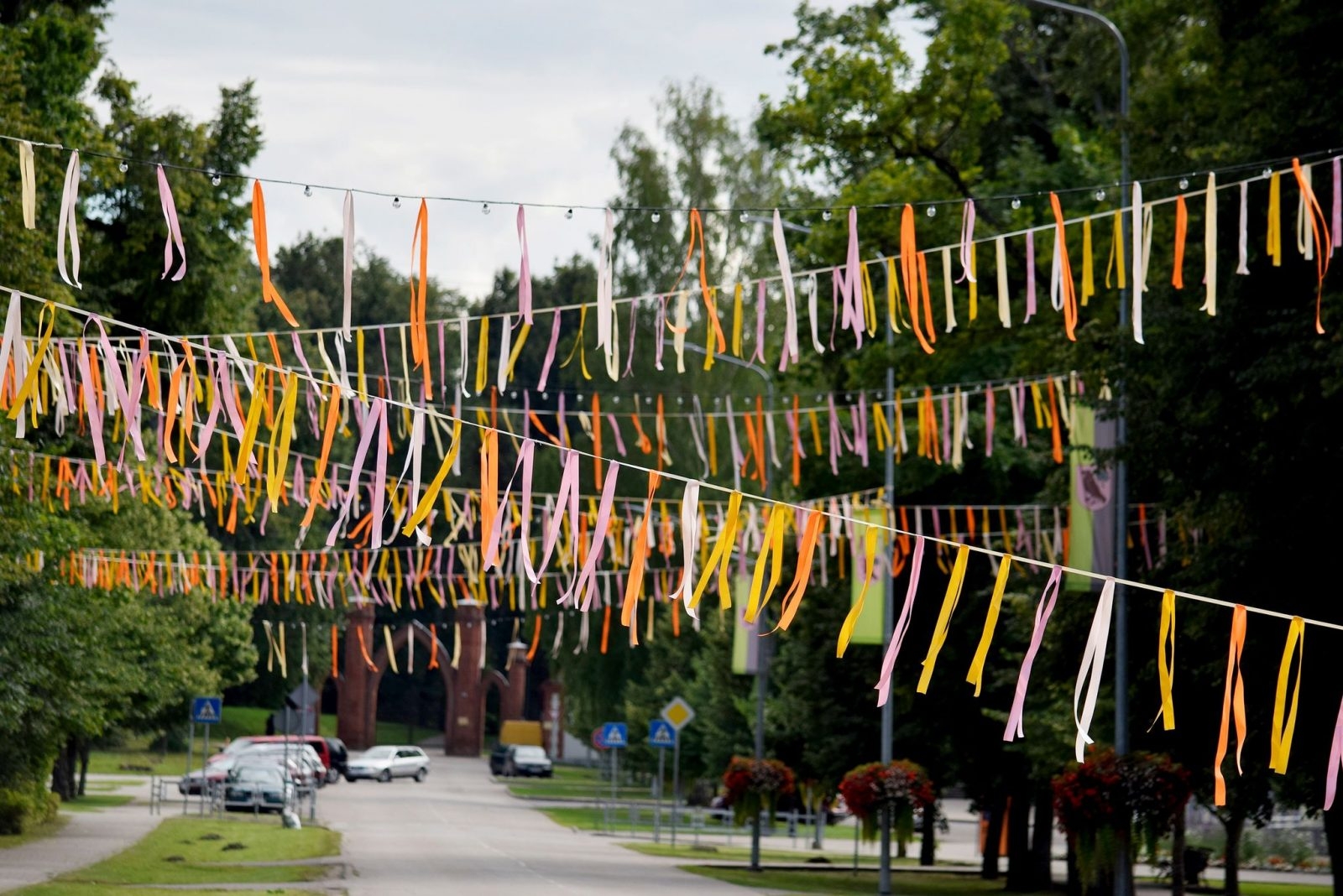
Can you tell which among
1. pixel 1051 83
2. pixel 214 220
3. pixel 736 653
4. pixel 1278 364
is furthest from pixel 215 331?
pixel 1278 364

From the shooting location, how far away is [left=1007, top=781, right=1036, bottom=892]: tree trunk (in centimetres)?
2811

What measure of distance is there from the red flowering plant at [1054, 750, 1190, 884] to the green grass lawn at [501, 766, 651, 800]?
36840 millimetres

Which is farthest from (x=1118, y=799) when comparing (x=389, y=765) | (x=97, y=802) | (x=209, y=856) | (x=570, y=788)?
(x=570, y=788)

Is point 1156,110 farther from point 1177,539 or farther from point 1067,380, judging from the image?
point 1177,539

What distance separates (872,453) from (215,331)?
12.0 metres

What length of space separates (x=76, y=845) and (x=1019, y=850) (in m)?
13.8

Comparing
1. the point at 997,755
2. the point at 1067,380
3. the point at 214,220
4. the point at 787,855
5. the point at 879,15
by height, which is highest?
the point at 879,15

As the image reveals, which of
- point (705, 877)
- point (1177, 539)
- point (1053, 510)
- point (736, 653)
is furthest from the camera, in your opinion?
point (736, 653)

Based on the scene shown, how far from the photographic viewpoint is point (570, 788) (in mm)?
67312

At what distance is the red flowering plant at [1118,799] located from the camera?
1848 cm

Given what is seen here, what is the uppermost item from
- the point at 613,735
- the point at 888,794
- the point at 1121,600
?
the point at 1121,600

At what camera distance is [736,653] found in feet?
102

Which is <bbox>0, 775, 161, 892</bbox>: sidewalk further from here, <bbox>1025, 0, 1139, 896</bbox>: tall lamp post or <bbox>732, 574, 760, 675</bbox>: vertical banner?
<bbox>1025, 0, 1139, 896</bbox>: tall lamp post

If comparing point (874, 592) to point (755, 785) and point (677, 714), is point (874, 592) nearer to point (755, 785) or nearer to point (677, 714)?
point (755, 785)
